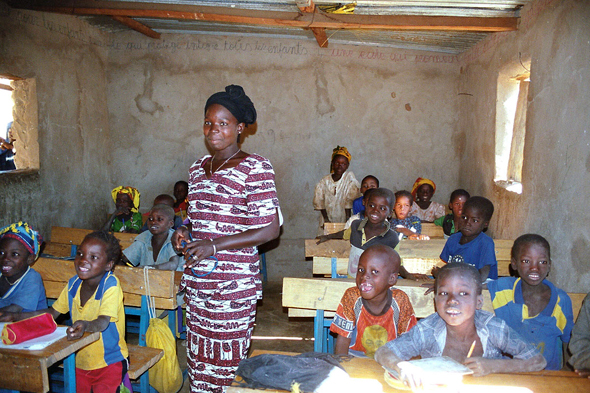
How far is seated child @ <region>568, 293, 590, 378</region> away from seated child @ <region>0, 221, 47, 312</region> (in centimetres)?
309

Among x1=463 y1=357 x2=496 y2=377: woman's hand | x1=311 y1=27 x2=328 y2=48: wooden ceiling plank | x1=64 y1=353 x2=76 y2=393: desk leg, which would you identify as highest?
x1=311 y1=27 x2=328 y2=48: wooden ceiling plank

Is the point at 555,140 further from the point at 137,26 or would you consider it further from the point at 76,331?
the point at 137,26

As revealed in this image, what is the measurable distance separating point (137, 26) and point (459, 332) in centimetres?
597

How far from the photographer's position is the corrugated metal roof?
4.63 m

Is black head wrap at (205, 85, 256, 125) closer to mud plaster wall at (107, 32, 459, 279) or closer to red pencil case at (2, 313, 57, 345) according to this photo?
red pencil case at (2, 313, 57, 345)

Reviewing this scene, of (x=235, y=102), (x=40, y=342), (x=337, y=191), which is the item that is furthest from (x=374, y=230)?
(x=337, y=191)

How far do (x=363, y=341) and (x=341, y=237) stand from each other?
2222 mm

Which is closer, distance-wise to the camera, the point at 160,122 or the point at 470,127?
the point at 470,127

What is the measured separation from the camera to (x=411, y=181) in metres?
7.08

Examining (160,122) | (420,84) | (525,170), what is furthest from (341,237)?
(160,122)

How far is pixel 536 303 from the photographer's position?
257cm

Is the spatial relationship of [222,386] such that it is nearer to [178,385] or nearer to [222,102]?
[178,385]

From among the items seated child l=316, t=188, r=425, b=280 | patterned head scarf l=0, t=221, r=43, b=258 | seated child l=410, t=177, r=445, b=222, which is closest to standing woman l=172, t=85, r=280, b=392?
patterned head scarf l=0, t=221, r=43, b=258

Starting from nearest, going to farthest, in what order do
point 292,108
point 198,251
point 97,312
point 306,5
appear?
point 198,251
point 97,312
point 306,5
point 292,108
